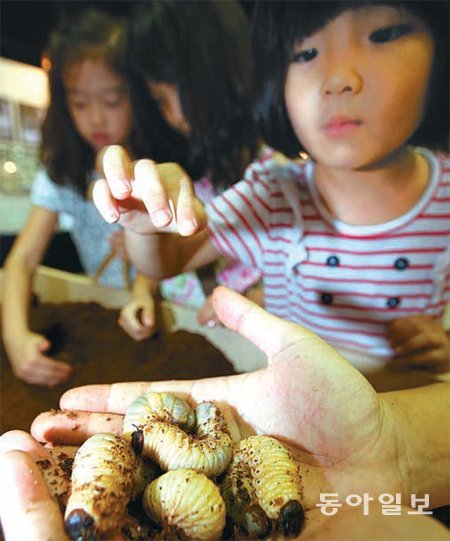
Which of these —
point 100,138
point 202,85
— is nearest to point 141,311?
point 100,138

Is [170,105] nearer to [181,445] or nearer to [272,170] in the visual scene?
[272,170]

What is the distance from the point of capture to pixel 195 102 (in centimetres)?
91

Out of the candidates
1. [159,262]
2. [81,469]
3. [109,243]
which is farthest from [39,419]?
[109,243]

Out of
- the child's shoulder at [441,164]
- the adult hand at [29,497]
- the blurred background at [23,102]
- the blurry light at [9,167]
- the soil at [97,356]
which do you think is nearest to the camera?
the adult hand at [29,497]

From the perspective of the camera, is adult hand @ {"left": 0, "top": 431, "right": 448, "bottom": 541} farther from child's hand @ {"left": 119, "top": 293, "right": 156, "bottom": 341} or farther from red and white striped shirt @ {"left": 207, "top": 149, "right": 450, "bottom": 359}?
child's hand @ {"left": 119, "top": 293, "right": 156, "bottom": 341}

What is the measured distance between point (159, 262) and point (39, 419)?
339mm

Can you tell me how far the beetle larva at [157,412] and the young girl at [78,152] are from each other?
290 mm

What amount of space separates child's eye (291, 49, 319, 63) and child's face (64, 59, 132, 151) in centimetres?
41

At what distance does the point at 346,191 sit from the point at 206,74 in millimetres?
392

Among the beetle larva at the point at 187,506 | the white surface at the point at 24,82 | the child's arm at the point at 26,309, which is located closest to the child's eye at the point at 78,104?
the white surface at the point at 24,82

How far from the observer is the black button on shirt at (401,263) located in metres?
0.84

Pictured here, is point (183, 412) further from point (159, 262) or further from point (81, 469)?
point (159, 262)

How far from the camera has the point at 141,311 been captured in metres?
1.00

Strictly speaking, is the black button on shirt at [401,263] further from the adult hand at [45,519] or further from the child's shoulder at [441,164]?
the adult hand at [45,519]
